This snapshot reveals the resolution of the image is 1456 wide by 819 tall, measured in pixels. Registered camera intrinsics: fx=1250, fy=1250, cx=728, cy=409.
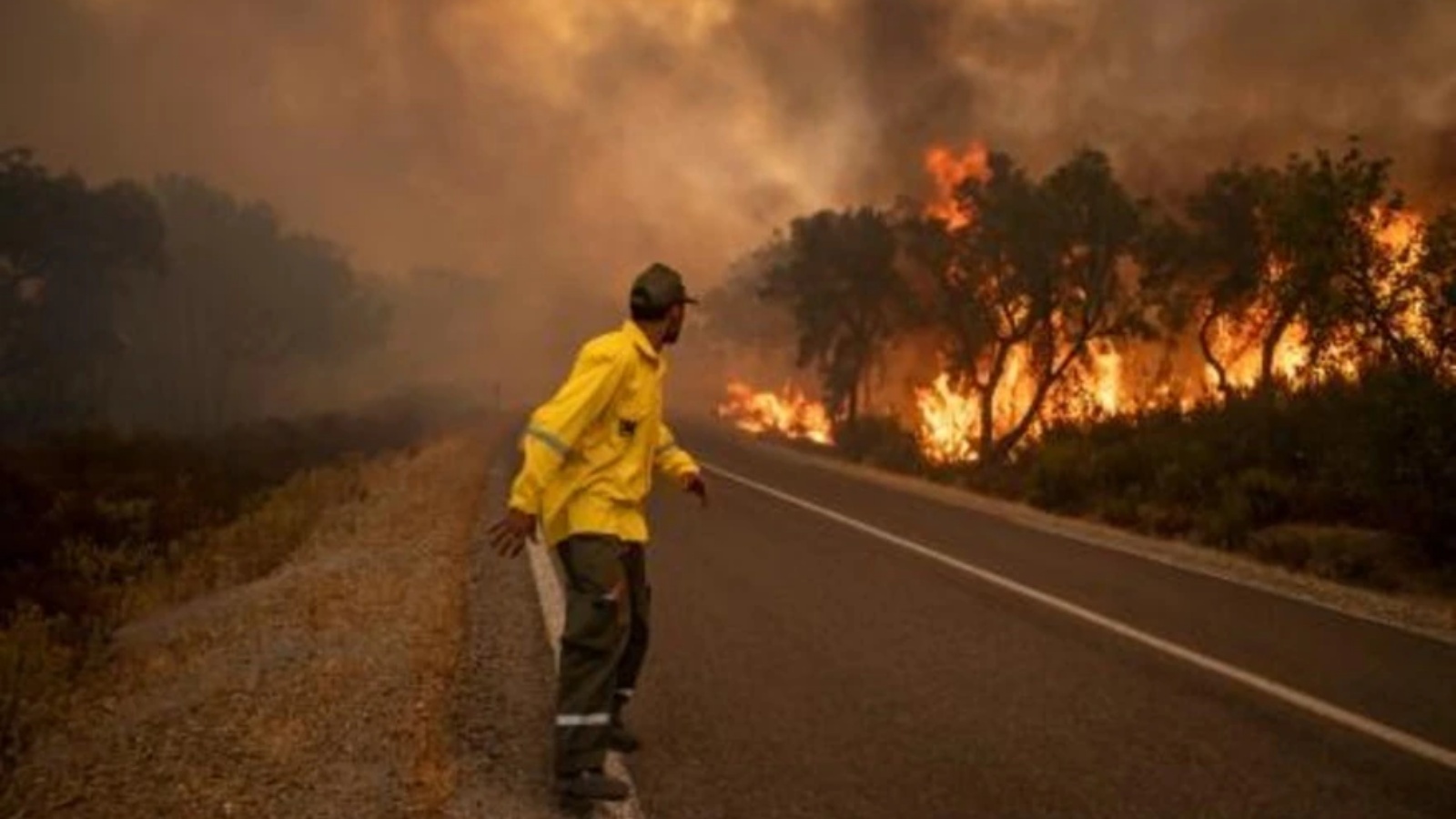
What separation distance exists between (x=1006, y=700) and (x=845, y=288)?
34.6m

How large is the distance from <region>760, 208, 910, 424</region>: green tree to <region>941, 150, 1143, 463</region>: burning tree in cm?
752

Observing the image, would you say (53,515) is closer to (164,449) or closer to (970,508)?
(164,449)

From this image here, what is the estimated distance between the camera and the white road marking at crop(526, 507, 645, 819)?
513 cm

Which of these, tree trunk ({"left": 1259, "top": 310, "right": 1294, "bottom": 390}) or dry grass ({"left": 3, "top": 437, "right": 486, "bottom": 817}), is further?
tree trunk ({"left": 1259, "top": 310, "right": 1294, "bottom": 390})

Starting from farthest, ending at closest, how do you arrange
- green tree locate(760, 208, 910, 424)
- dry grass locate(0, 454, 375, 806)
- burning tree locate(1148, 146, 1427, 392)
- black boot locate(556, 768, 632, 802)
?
1. green tree locate(760, 208, 910, 424)
2. burning tree locate(1148, 146, 1427, 392)
3. dry grass locate(0, 454, 375, 806)
4. black boot locate(556, 768, 632, 802)

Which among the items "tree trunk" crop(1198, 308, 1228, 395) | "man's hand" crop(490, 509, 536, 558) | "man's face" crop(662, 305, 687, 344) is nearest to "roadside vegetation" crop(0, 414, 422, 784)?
"man's hand" crop(490, 509, 536, 558)

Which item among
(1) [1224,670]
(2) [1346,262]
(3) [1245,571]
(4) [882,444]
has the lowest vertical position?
(1) [1224,670]

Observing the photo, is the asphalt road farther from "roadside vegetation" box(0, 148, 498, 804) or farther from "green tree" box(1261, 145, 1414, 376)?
"green tree" box(1261, 145, 1414, 376)

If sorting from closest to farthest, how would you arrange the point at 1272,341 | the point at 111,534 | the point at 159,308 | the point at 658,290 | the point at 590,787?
the point at 590,787
the point at 658,290
the point at 111,534
the point at 1272,341
the point at 159,308

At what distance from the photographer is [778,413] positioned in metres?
56.6

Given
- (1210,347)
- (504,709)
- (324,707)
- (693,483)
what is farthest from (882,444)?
(693,483)

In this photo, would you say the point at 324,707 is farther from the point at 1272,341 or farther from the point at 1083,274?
the point at 1272,341

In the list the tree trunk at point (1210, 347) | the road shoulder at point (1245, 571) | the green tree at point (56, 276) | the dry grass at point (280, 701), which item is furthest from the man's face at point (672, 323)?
the green tree at point (56, 276)

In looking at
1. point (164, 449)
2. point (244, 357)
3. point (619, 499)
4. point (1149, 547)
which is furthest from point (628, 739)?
point (244, 357)
